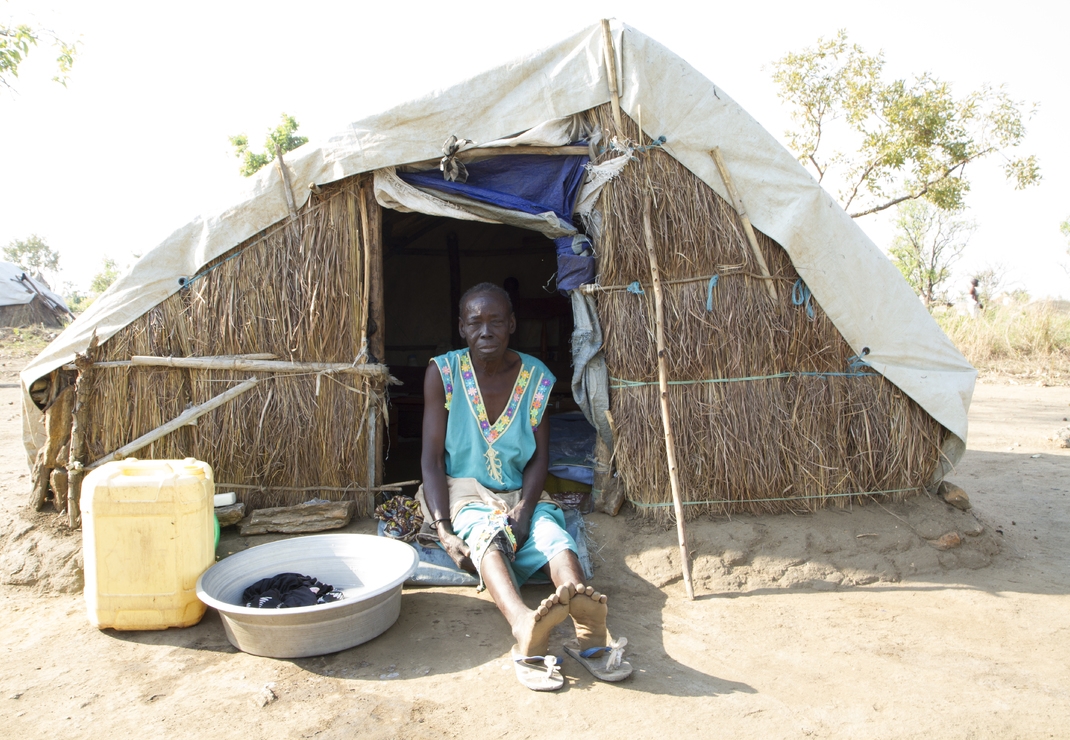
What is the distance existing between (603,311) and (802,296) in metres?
1.05

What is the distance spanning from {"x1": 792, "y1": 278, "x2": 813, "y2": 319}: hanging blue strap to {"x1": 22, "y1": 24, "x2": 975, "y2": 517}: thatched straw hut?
12mm

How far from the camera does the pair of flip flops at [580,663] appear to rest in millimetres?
2297

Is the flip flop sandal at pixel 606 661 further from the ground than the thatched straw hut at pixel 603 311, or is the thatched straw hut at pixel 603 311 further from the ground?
the thatched straw hut at pixel 603 311

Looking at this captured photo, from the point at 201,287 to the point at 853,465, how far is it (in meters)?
3.57

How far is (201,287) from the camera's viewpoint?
3.61 m

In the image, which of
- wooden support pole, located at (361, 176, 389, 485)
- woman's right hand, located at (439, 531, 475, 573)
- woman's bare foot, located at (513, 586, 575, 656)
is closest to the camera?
woman's bare foot, located at (513, 586, 575, 656)

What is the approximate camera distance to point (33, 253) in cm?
3212

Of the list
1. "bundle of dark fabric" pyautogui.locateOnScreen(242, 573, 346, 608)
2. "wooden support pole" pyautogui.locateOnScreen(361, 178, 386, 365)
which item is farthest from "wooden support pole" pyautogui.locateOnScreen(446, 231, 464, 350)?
"bundle of dark fabric" pyautogui.locateOnScreen(242, 573, 346, 608)

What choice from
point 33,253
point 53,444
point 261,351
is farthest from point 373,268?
point 33,253

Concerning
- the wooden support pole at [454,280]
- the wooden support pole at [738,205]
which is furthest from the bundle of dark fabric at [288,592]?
the wooden support pole at [454,280]

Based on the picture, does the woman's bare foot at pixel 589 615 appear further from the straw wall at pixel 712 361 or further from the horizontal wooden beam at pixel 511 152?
the horizontal wooden beam at pixel 511 152

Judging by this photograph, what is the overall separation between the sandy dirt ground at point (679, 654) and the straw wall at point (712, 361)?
0.21 metres

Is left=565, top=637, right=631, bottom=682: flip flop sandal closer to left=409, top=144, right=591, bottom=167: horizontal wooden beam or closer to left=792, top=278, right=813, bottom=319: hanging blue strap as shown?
left=792, top=278, right=813, bottom=319: hanging blue strap

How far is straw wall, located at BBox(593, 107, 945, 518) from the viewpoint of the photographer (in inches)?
139
